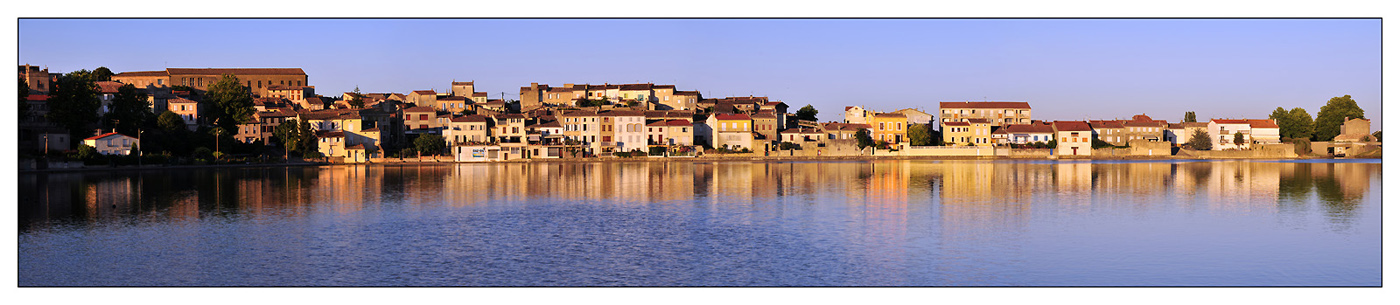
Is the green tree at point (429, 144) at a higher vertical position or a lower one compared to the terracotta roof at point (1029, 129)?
lower

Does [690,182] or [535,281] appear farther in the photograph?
[690,182]

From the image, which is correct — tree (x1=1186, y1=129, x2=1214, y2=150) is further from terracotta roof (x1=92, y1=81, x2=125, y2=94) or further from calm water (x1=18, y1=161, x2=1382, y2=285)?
terracotta roof (x1=92, y1=81, x2=125, y2=94)

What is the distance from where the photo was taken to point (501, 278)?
35.5ft

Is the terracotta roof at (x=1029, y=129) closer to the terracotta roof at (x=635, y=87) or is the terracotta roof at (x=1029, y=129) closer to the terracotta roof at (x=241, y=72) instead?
the terracotta roof at (x=635, y=87)

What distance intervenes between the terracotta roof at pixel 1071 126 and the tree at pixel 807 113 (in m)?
13.5

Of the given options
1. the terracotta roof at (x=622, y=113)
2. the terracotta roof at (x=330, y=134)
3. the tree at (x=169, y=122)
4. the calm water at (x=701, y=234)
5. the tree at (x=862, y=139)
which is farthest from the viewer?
the tree at (x=862, y=139)

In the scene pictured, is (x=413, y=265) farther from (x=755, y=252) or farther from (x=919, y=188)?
(x=919, y=188)

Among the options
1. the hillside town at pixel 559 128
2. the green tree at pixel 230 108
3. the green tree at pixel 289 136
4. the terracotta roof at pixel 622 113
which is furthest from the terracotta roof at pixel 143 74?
the terracotta roof at pixel 622 113

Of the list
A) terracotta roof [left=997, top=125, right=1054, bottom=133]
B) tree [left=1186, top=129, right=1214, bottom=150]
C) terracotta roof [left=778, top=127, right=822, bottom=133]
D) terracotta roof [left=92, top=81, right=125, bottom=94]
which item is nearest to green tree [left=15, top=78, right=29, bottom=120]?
terracotta roof [left=92, top=81, right=125, bottom=94]

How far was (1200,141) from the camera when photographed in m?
54.0

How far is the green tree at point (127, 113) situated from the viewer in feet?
127

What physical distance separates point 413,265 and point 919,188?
1652cm
